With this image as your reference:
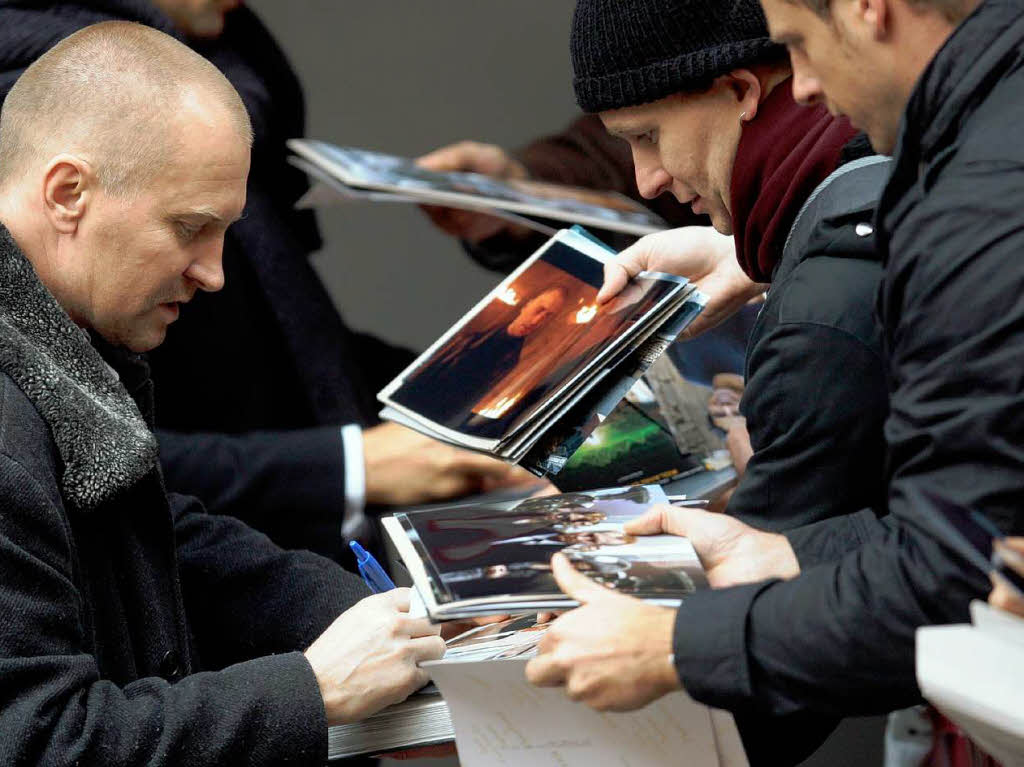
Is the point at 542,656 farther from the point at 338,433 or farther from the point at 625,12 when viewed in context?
the point at 338,433

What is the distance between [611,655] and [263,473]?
114cm

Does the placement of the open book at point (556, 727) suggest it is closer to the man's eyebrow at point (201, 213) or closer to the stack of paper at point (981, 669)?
the stack of paper at point (981, 669)

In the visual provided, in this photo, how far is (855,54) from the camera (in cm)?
120

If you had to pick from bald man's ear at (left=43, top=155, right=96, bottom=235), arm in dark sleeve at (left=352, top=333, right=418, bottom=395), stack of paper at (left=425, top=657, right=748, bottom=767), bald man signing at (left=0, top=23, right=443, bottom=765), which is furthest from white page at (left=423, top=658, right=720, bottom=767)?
arm in dark sleeve at (left=352, top=333, right=418, bottom=395)

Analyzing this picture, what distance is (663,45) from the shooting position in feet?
5.05

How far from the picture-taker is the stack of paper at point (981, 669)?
0.99 metres

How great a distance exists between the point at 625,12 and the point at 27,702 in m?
0.92

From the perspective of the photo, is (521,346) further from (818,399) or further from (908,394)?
(908,394)

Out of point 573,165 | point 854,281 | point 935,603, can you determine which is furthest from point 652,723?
point 573,165

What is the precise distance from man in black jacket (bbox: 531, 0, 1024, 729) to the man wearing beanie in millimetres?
32

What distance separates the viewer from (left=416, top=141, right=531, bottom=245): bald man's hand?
2.91 meters

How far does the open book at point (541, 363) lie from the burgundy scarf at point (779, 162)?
0.57 feet

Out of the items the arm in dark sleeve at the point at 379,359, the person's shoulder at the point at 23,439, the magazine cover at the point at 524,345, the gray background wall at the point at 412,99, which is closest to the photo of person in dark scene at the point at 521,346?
the magazine cover at the point at 524,345

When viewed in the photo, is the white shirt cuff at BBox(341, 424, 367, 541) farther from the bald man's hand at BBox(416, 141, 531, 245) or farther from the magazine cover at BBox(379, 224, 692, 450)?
the bald man's hand at BBox(416, 141, 531, 245)
